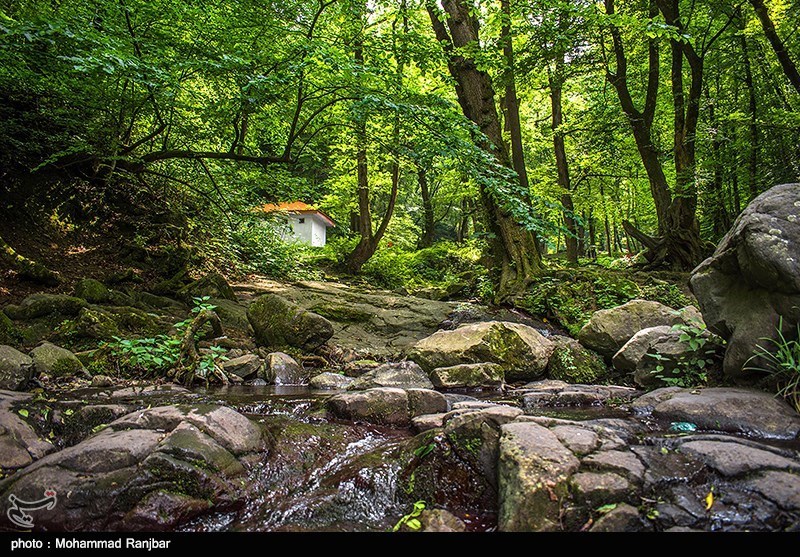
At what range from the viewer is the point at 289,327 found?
25.6 feet

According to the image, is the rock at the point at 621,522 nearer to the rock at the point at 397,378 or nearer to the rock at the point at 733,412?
the rock at the point at 733,412

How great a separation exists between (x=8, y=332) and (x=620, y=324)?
30.3 feet

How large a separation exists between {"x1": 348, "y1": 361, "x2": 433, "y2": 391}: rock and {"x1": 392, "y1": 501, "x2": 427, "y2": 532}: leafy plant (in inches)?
119

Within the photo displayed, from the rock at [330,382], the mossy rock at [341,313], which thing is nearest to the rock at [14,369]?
the rock at [330,382]

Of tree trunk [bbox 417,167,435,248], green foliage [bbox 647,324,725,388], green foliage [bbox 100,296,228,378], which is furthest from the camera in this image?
tree trunk [bbox 417,167,435,248]

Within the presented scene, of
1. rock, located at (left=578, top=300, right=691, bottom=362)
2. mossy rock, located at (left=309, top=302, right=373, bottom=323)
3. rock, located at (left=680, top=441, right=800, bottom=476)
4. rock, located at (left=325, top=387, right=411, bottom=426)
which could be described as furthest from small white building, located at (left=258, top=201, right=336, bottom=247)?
rock, located at (left=680, top=441, right=800, bottom=476)

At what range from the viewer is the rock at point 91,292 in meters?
7.43

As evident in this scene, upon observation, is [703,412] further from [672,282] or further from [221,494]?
[672,282]

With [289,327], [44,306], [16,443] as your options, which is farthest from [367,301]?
[16,443]

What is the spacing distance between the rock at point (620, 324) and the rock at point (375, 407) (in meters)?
3.95

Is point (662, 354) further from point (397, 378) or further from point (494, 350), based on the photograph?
point (397, 378)

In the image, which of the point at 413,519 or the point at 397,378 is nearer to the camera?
the point at 413,519

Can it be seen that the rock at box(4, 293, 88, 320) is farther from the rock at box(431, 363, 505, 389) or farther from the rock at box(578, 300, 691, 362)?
the rock at box(578, 300, 691, 362)

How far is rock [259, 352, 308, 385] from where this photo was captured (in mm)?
6363
